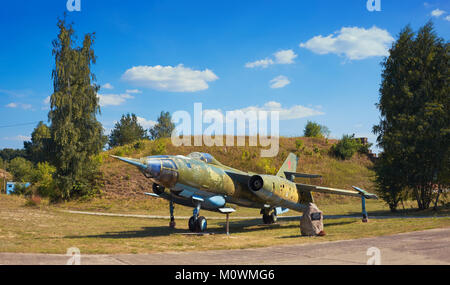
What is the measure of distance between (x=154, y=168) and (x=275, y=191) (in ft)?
22.3

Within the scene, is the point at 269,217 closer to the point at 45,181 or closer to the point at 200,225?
the point at 200,225

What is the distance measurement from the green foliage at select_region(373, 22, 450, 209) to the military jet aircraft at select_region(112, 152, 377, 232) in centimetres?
Result: 709

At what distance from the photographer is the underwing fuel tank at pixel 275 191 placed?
53.8 ft

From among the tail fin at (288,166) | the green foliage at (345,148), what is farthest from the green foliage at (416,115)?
the green foliage at (345,148)

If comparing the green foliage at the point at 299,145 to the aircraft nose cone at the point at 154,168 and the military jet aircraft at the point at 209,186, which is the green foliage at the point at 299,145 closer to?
the military jet aircraft at the point at 209,186

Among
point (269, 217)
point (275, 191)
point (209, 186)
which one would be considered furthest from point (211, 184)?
point (269, 217)

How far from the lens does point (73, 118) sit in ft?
109

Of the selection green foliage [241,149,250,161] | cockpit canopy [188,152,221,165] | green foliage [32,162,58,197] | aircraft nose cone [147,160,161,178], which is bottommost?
green foliage [32,162,58,197]

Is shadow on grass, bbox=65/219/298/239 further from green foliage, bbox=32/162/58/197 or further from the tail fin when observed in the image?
green foliage, bbox=32/162/58/197

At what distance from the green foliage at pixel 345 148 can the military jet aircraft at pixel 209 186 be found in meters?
31.9

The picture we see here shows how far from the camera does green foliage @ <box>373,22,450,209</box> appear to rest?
22.7m

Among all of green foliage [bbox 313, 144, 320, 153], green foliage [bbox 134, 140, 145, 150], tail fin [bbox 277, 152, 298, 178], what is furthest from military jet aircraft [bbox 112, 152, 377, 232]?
green foliage [bbox 313, 144, 320, 153]
